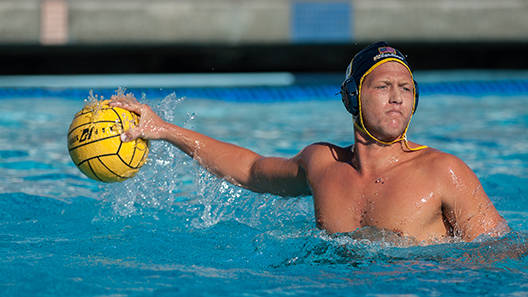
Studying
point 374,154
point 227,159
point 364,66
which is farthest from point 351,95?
point 227,159

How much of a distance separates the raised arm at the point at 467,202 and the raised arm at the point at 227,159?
0.64 metres

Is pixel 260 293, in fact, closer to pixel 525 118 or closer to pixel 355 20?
pixel 525 118

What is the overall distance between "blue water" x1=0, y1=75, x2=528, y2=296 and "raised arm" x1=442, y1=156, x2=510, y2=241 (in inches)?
2.7

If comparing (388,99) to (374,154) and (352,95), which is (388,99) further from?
(374,154)

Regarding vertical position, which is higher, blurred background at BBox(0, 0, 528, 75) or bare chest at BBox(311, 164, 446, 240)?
blurred background at BBox(0, 0, 528, 75)

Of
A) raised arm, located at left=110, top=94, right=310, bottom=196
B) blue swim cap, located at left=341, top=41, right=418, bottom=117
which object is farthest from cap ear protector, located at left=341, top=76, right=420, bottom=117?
raised arm, located at left=110, top=94, right=310, bottom=196

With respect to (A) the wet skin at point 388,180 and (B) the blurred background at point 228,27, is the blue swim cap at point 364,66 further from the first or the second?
(B) the blurred background at point 228,27

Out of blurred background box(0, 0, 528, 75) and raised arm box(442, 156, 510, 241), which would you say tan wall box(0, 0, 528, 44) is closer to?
blurred background box(0, 0, 528, 75)

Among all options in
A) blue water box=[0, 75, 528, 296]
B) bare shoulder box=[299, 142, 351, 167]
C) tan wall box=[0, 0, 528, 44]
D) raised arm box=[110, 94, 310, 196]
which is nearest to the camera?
blue water box=[0, 75, 528, 296]

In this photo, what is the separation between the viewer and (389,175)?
8.61 feet

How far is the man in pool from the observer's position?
250 centimetres

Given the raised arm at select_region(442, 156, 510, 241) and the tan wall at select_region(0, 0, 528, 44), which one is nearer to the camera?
the raised arm at select_region(442, 156, 510, 241)

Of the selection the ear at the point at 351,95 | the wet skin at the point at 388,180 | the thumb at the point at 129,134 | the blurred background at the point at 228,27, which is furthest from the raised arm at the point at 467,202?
the blurred background at the point at 228,27

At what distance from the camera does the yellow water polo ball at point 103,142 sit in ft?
9.30
